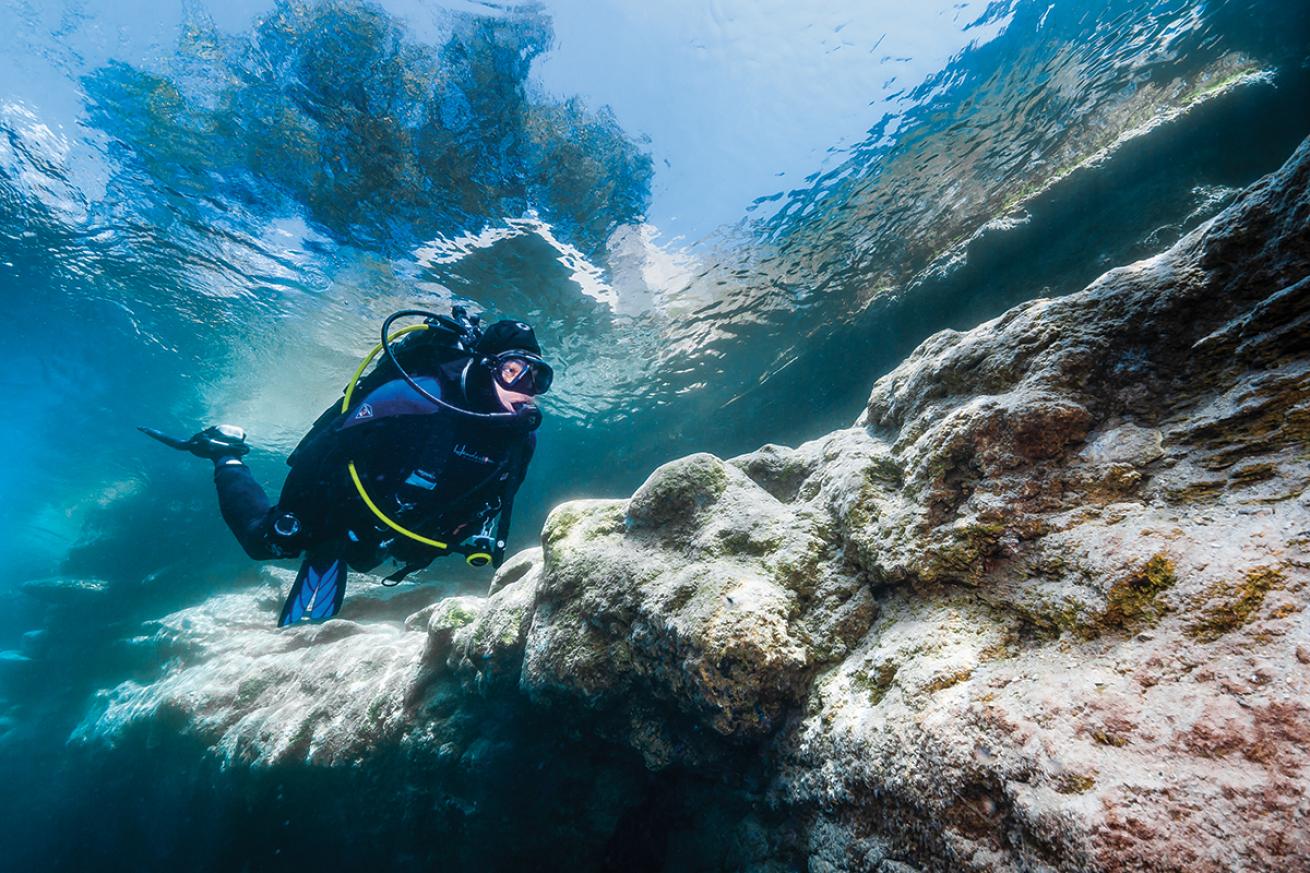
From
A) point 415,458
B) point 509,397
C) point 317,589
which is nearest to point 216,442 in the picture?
point 317,589

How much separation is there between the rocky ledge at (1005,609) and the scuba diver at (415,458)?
96cm

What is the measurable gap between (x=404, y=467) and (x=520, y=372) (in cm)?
132

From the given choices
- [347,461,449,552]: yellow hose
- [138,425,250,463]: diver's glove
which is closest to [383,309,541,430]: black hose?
[347,461,449,552]: yellow hose

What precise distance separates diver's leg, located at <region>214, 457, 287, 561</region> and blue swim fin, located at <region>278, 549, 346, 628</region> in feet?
1.19

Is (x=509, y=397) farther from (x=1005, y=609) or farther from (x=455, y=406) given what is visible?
(x=1005, y=609)

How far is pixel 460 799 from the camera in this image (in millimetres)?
4230

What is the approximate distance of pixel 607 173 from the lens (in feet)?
27.9

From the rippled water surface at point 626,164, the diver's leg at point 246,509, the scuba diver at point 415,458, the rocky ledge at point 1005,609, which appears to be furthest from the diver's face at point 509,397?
the rippled water surface at point 626,164

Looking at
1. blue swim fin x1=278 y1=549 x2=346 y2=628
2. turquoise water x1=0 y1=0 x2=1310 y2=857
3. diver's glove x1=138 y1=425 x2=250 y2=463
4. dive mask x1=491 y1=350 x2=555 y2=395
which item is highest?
turquoise water x1=0 y1=0 x2=1310 y2=857

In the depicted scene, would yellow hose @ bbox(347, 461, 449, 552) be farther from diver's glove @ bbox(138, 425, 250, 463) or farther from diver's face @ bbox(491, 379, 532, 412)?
diver's glove @ bbox(138, 425, 250, 463)

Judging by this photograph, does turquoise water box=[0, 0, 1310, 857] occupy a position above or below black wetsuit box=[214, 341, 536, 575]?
above

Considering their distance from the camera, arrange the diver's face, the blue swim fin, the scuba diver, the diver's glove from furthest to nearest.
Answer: the diver's glove, the blue swim fin, the diver's face, the scuba diver

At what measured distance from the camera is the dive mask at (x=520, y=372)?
4188 millimetres

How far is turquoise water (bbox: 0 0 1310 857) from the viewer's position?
6586 mm
